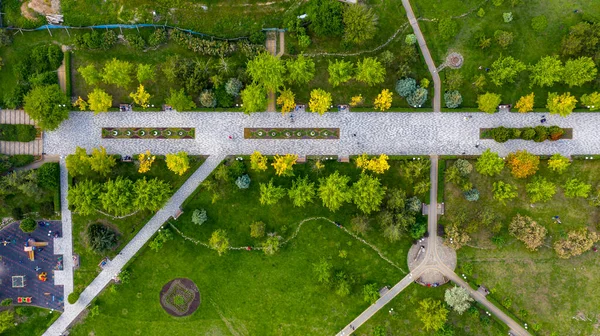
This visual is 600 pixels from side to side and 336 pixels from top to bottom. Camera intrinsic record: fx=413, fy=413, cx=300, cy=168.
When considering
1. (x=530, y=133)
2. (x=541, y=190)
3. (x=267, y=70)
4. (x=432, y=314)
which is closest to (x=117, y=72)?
(x=267, y=70)

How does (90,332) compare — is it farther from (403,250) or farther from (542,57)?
(542,57)

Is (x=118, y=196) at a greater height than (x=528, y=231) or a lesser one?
greater

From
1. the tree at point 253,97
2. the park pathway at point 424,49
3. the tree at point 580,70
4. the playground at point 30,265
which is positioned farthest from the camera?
the playground at point 30,265

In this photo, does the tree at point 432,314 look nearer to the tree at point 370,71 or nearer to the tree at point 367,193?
the tree at point 367,193

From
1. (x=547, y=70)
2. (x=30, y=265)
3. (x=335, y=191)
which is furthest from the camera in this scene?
(x=30, y=265)

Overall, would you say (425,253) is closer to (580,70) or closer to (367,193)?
(367,193)

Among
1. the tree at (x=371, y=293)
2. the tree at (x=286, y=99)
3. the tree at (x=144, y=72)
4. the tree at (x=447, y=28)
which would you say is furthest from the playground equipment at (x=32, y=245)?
the tree at (x=447, y=28)

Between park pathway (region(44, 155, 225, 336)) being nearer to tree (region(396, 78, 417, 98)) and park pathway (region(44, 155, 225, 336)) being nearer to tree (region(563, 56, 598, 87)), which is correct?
tree (region(396, 78, 417, 98))

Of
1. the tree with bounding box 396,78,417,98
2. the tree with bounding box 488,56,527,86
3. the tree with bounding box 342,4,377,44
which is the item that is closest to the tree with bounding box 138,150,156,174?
the tree with bounding box 342,4,377,44
